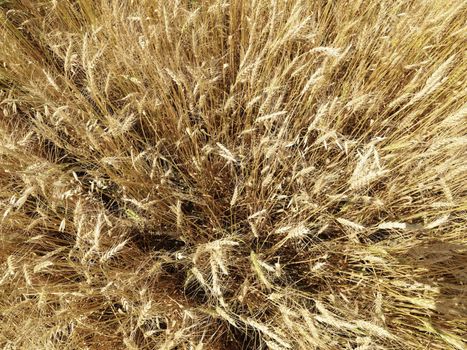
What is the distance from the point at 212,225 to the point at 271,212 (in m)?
0.24

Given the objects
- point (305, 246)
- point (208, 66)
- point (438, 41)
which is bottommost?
point (305, 246)

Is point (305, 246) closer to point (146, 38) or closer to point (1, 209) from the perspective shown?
point (146, 38)

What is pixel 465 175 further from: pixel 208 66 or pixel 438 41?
pixel 208 66

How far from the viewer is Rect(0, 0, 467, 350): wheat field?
1305 mm

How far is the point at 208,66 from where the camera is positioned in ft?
5.33

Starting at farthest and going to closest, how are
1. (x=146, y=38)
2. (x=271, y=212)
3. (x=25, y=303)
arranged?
(x=271, y=212) → (x=146, y=38) → (x=25, y=303)

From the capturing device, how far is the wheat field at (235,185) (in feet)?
4.28

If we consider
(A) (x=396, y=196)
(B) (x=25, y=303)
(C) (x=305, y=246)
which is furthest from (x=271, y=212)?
(B) (x=25, y=303)

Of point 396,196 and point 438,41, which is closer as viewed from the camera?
point 396,196

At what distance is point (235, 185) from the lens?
153cm

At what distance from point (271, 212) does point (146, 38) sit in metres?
0.80

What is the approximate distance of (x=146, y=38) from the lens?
1.44 m

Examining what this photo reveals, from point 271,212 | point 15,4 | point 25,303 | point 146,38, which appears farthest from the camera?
point 15,4

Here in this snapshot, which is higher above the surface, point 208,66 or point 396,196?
point 208,66
